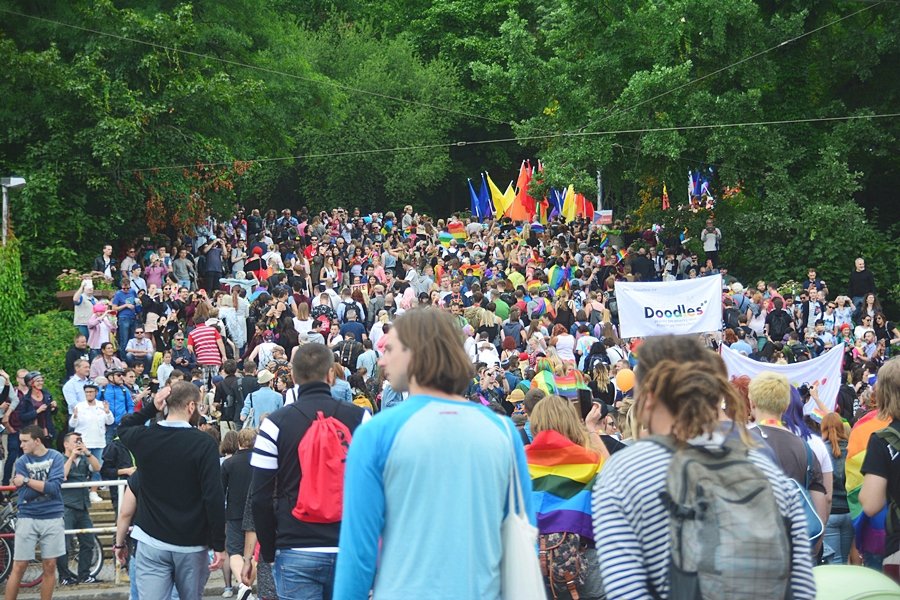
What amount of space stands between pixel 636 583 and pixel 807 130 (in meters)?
Result: 30.0

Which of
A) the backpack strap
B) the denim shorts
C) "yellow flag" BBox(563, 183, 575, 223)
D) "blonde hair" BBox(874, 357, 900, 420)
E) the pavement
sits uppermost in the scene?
"yellow flag" BBox(563, 183, 575, 223)

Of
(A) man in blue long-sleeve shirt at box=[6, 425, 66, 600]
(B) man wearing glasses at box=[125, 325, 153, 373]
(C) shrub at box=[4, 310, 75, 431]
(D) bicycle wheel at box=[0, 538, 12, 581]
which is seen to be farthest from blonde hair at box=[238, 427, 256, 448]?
(C) shrub at box=[4, 310, 75, 431]

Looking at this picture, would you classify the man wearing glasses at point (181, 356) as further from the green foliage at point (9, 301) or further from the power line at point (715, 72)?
the power line at point (715, 72)

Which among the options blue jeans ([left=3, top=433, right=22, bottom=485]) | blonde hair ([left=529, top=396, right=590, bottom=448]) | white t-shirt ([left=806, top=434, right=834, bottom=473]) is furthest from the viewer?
blue jeans ([left=3, top=433, right=22, bottom=485])

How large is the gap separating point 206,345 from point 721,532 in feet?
53.6

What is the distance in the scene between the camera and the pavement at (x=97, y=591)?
11875mm

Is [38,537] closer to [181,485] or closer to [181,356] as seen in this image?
[181,485]

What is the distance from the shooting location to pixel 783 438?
6297 mm

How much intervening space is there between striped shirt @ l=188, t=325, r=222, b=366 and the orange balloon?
665cm

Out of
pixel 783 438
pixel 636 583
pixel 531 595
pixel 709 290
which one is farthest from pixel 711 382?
pixel 709 290

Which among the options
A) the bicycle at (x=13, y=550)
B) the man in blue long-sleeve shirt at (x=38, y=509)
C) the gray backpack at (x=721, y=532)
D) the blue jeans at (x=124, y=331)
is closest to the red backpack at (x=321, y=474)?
the gray backpack at (x=721, y=532)

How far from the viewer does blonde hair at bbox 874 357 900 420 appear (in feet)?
18.2

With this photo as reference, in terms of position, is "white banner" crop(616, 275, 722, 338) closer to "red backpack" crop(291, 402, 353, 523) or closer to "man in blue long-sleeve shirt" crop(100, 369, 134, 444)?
"man in blue long-sleeve shirt" crop(100, 369, 134, 444)

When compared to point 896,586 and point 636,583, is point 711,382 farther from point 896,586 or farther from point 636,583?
point 896,586
